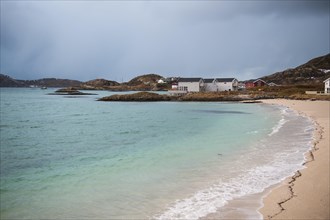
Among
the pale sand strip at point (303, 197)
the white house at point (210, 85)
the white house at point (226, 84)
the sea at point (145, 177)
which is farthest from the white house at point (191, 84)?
the pale sand strip at point (303, 197)

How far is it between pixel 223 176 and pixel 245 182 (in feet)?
3.73

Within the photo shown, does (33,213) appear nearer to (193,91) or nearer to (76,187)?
(76,187)

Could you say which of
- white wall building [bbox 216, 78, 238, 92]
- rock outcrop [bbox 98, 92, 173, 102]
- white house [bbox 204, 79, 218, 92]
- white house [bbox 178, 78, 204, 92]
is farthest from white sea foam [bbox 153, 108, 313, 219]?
white house [bbox 204, 79, 218, 92]

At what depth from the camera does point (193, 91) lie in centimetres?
10125

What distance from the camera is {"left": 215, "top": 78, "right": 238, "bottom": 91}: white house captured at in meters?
103

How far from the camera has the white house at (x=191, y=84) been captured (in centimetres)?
10044

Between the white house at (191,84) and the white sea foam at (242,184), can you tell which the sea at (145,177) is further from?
the white house at (191,84)

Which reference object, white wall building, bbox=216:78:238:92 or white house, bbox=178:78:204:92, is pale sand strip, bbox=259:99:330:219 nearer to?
white house, bbox=178:78:204:92

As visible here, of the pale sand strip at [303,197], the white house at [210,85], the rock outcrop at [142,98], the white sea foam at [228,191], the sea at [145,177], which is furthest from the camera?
the white house at [210,85]

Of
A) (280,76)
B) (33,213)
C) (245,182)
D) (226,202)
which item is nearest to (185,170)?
(245,182)

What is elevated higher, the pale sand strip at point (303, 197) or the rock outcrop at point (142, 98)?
the rock outcrop at point (142, 98)

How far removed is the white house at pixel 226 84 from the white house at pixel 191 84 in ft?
22.2

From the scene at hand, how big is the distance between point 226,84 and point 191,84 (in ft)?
42.0

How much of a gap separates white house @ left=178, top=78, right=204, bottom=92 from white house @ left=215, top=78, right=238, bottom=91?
678 centimetres
